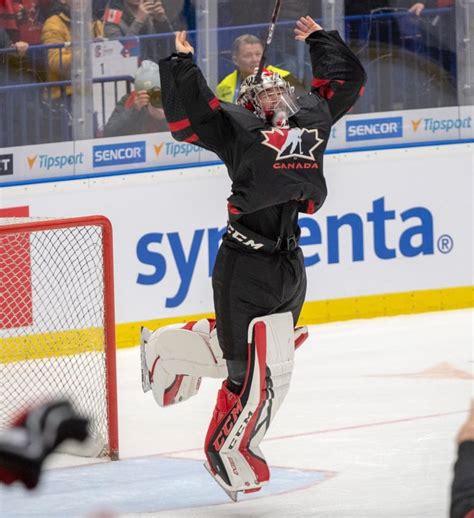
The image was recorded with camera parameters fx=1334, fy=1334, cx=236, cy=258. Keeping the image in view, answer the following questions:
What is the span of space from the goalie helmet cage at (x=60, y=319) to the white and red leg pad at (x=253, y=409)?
769mm

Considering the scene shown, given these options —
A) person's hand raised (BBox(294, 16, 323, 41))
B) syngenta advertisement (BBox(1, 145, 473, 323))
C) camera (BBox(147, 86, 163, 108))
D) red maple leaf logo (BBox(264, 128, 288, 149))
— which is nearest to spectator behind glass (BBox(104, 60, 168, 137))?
camera (BBox(147, 86, 163, 108))

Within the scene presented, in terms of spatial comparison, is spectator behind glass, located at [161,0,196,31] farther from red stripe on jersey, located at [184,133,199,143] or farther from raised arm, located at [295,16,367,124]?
red stripe on jersey, located at [184,133,199,143]

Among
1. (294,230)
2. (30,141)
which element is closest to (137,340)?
(30,141)

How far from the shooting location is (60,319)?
537 centimetres

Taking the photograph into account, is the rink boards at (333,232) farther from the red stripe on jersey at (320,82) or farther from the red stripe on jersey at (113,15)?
the red stripe on jersey at (320,82)

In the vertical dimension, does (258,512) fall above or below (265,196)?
below

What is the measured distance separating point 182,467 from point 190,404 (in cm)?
98

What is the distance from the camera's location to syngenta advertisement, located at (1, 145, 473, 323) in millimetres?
6219

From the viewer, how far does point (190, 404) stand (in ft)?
17.2

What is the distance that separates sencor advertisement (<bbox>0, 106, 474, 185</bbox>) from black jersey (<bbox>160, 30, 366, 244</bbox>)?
2.62 metres

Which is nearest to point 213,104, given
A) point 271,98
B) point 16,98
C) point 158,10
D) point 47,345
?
point 271,98

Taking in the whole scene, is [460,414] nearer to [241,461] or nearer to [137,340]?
[241,461]

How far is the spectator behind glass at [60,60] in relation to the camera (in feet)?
20.6

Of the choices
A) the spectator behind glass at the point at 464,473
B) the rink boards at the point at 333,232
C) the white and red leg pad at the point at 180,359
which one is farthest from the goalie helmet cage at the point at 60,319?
the spectator behind glass at the point at 464,473
